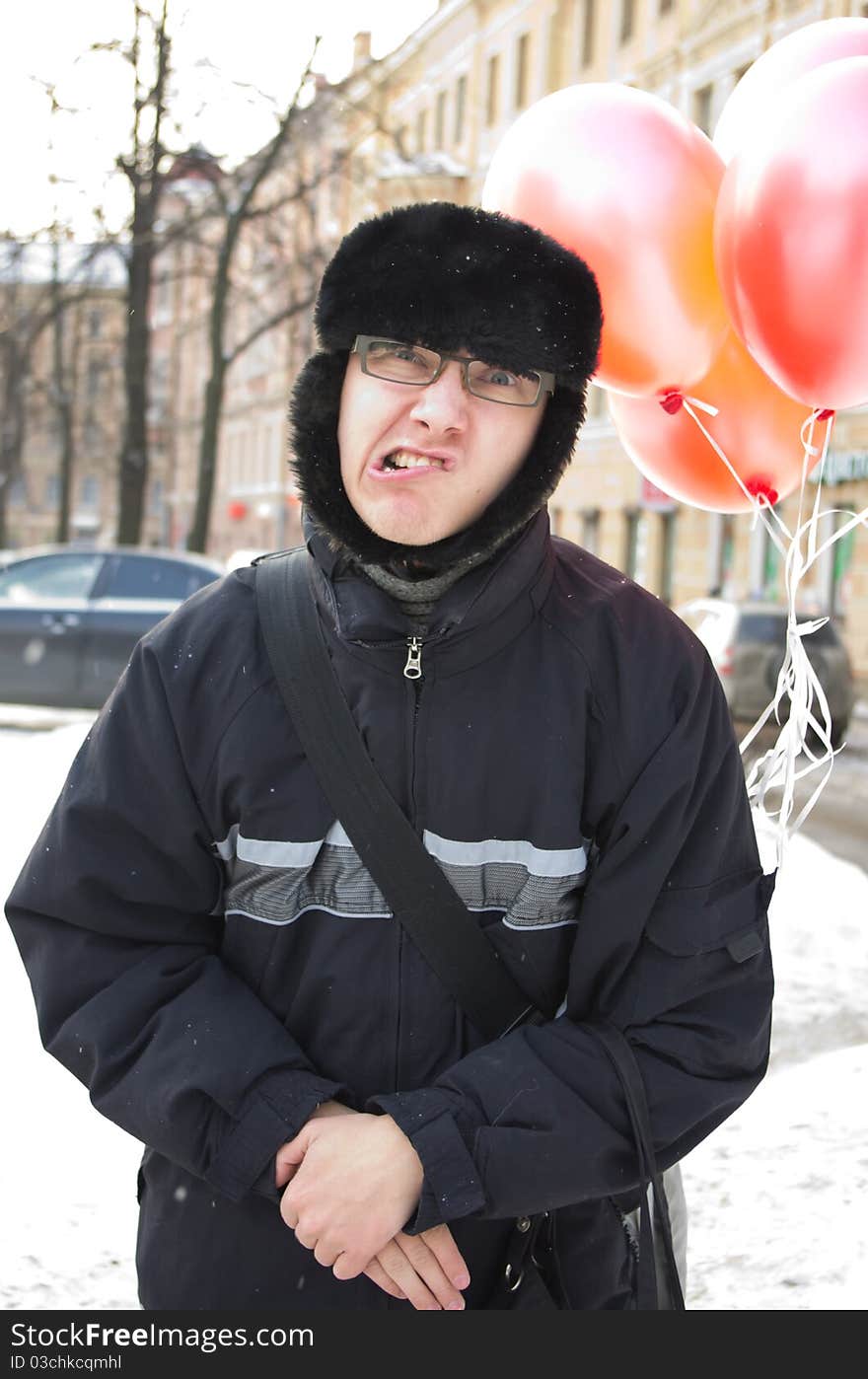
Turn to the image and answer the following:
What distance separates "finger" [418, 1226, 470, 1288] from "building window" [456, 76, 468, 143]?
36892 mm

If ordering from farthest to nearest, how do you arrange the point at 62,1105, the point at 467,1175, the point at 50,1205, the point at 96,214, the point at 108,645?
the point at 96,214 → the point at 108,645 → the point at 62,1105 → the point at 50,1205 → the point at 467,1175

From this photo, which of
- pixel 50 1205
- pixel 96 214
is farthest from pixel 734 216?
pixel 96 214

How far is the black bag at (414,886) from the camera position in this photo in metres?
1.76

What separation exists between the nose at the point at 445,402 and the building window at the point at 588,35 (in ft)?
101

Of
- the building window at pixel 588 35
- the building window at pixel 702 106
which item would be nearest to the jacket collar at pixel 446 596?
the building window at pixel 702 106

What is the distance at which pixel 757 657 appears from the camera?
579 inches

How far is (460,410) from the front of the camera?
70.7 inches

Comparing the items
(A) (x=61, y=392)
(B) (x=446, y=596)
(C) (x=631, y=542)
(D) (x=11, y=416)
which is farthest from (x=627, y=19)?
(B) (x=446, y=596)

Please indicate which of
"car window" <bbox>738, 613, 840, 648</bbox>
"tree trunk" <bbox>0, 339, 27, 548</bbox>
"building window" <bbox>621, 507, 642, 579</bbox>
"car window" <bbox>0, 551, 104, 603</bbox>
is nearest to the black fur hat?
"car window" <bbox>0, 551, 104, 603</bbox>

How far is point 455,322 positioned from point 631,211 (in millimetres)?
739

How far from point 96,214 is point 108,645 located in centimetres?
582

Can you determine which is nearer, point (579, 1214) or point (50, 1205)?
point (579, 1214)

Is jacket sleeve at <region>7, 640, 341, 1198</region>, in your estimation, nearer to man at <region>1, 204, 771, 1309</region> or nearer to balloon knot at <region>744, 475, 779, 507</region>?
man at <region>1, 204, 771, 1309</region>

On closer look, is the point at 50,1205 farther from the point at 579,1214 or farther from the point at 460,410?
A: the point at 460,410
